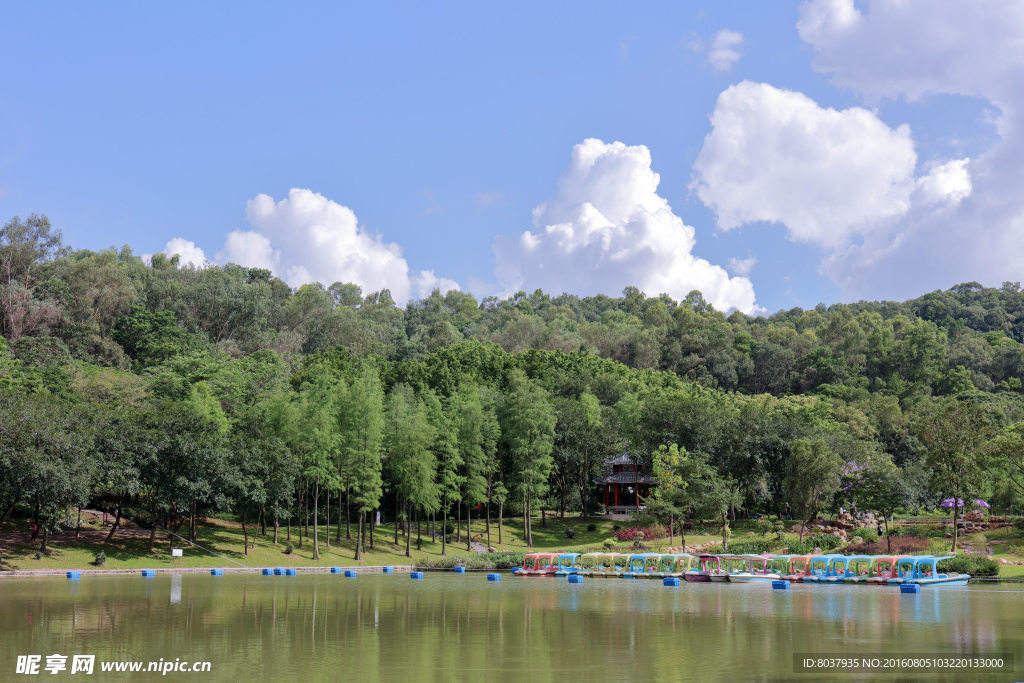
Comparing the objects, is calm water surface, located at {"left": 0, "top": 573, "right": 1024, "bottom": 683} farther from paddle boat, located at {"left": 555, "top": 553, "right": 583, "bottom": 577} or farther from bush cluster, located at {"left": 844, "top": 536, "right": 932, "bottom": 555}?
paddle boat, located at {"left": 555, "top": 553, "right": 583, "bottom": 577}

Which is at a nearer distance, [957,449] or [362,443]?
[957,449]

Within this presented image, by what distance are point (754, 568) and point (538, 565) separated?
1263cm

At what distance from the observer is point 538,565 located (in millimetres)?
52062

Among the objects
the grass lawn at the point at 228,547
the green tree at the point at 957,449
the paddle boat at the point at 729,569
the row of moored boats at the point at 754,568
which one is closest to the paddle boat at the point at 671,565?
the row of moored boats at the point at 754,568

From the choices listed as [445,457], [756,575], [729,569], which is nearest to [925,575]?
[756,575]

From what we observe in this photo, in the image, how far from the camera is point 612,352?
126625 millimetres

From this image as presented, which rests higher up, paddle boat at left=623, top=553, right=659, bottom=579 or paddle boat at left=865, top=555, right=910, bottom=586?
paddle boat at left=865, top=555, right=910, bottom=586

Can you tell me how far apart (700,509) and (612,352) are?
68.9 m

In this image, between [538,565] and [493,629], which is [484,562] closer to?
[538,565]

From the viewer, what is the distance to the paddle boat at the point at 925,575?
134ft

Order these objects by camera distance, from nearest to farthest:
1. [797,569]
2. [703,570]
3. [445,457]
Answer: [703,570]
[797,569]
[445,457]

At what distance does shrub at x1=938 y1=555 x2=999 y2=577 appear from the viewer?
4328 cm

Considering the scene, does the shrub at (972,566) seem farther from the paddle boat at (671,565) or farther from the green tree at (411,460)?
the green tree at (411,460)

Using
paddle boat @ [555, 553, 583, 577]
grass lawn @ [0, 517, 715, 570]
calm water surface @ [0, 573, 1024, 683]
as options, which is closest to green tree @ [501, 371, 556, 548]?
grass lawn @ [0, 517, 715, 570]
